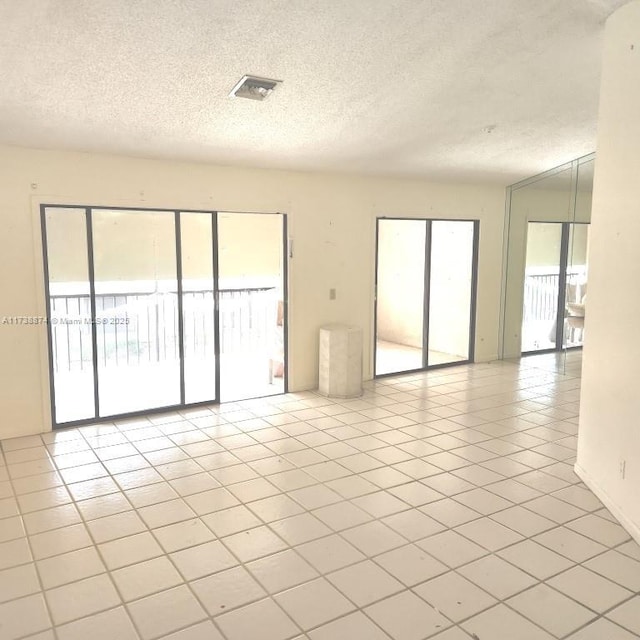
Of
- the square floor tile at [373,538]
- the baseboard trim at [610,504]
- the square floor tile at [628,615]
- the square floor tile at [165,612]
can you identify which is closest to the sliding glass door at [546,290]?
the baseboard trim at [610,504]

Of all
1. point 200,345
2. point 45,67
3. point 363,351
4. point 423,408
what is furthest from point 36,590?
point 363,351

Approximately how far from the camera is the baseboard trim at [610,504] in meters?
3.03

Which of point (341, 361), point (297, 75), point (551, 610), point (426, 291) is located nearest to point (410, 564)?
point (551, 610)

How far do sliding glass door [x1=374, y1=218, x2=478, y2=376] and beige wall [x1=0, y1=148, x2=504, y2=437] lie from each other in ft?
A: 0.73

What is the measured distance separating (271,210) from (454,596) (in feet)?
13.4

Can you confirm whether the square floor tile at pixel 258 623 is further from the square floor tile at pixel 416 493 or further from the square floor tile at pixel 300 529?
Result: the square floor tile at pixel 416 493

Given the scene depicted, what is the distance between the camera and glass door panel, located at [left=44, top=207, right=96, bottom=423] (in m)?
4.69

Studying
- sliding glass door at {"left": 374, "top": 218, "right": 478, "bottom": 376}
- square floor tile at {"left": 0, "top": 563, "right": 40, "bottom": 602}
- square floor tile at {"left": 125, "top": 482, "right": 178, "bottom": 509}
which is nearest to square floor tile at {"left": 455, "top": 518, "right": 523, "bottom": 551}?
square floor tile at {"left": 125, "top": 482, "right": 178, "bottom": 509}

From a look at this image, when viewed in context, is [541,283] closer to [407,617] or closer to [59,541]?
[407,617]

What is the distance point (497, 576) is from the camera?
2.68 m

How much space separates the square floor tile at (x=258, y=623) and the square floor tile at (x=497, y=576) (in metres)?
0.91

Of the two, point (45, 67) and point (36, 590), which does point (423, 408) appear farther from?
Answer: point (45, 67)

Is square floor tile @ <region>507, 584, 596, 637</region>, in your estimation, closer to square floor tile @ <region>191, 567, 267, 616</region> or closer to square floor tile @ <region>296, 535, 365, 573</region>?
square floor tile @ <region>296, 535, 365, 573</region>

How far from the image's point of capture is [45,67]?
3.23 m
